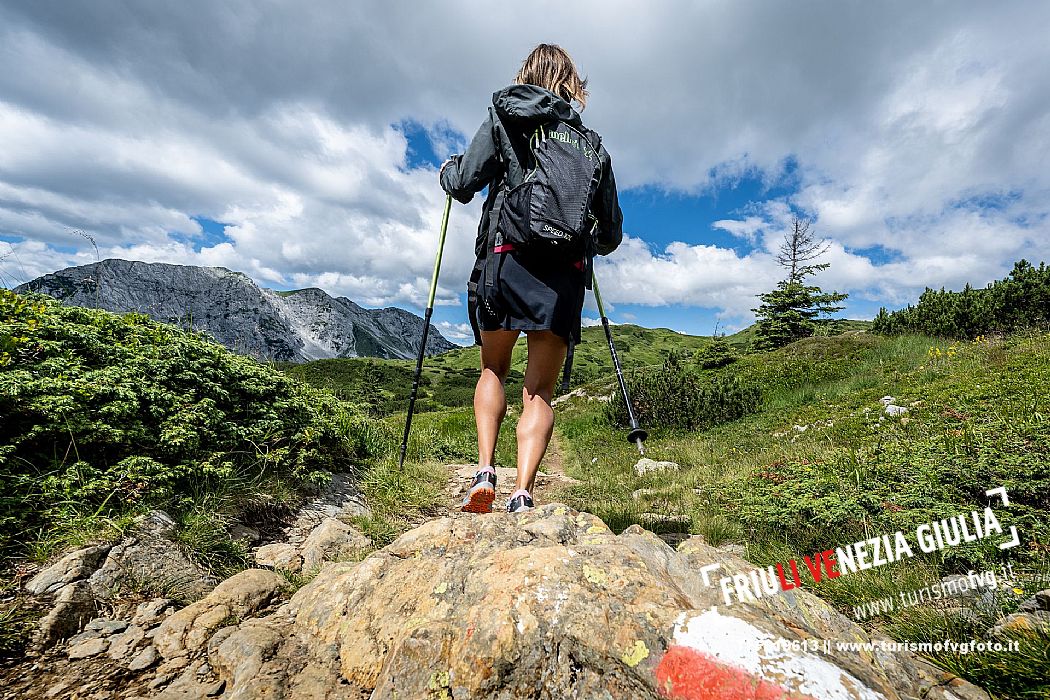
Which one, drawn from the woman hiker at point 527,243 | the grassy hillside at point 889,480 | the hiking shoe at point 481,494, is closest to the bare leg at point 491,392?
the woman hiker at point 527,243

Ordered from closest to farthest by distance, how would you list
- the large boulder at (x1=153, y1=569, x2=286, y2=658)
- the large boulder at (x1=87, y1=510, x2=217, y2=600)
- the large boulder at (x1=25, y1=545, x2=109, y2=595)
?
the large boulder at (x1=153, y1=569, x2=286, y2=658) < the large boulder at (x1=25, y1=545, x2=109, y2=595) < the large boulder at (x1=87, y1=510, x2=217, y2=600)

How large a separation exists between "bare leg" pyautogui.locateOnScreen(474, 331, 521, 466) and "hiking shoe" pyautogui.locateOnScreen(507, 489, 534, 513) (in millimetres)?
294

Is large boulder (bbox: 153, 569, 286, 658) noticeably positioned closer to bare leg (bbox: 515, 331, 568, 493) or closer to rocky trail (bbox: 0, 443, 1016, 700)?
rocky trail (bbox: 0, 443, 1016, 700)

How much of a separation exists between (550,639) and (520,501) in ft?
5.00

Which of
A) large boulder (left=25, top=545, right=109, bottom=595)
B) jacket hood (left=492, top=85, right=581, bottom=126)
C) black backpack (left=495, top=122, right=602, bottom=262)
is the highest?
jacket hood (left=492, top=85, right=581, bottom=126)

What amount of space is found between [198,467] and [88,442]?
67 centimetres

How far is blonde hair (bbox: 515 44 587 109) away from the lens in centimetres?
351

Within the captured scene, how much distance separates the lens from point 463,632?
5.58ft

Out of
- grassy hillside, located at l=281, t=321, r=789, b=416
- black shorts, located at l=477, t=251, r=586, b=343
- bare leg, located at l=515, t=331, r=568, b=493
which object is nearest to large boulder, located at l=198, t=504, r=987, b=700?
bare leg, located at l=515, t=331, r=568, b=493

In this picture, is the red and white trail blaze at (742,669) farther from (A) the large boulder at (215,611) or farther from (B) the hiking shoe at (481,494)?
(A) the large boulder at (215,611)

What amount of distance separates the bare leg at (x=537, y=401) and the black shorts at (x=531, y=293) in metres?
0.14

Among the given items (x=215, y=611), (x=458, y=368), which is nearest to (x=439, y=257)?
(x=215, y=611)

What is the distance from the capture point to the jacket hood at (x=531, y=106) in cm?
308

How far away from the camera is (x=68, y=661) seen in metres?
1.93
